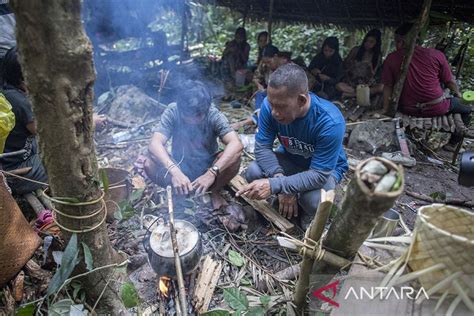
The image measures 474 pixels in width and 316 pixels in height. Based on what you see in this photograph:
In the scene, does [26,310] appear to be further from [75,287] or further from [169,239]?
[169,239]

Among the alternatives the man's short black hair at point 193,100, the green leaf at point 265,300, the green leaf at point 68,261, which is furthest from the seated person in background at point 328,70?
the green leaf at point 68,261

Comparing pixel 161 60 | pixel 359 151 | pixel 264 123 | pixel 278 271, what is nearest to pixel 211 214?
pixel 278 271

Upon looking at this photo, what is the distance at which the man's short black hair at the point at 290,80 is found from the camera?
277 cm

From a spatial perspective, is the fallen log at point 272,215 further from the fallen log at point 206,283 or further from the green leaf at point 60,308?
the green leaf at point 60,308

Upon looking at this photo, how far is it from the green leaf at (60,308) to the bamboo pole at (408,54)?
619 centimetres

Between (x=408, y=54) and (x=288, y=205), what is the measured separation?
13.8 feet

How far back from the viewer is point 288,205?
3.44 metres

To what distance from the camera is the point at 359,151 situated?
228 inches

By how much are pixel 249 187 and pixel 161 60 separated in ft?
26.5

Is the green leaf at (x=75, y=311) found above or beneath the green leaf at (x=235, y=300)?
above

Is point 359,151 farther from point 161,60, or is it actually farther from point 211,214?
point 161,60

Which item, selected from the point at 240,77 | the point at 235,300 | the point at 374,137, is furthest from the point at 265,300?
the point at 240,77

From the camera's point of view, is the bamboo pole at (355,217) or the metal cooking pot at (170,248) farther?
the metal cooking pot at (170,248)

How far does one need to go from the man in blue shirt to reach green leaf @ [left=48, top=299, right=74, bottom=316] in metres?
1.72
